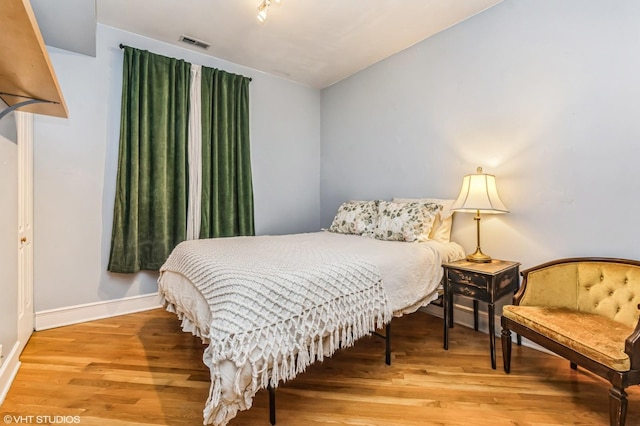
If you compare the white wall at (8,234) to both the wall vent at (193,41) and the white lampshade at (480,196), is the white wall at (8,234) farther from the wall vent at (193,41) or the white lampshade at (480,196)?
the white lampshade at (480,196)

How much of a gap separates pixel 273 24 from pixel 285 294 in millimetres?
2473

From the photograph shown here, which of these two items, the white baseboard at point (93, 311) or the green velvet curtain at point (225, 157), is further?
the green velvet curtain at point (225, 157)

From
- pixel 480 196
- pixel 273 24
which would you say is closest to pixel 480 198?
pixel 480 196

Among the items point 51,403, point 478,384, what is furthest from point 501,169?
point 51,403

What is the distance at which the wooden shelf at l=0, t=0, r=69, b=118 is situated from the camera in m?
0.86

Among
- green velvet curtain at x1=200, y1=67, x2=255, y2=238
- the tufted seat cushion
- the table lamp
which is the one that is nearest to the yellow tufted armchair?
the tufted seat cushion

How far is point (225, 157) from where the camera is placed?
341 cm

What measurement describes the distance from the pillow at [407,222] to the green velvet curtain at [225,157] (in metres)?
1.60

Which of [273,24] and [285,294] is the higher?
[273,24]

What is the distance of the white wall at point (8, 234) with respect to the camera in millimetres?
1743

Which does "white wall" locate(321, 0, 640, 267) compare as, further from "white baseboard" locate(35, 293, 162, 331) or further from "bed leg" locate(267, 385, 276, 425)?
"white baseboard" locate(35, 293, 162, 331)

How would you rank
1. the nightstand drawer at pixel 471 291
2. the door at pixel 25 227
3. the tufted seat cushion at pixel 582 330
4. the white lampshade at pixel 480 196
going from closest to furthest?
the tufted seat cushion at pixel 582 330 < the nightstand drawer at pixel 471 291 < the door at pixel 25 227 < the white lampshade at pixel 480 196

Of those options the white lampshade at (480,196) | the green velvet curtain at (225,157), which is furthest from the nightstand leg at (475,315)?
the green velvet curtain at (225,157)

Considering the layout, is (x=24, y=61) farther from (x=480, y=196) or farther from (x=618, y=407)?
(x=618, y=407)
